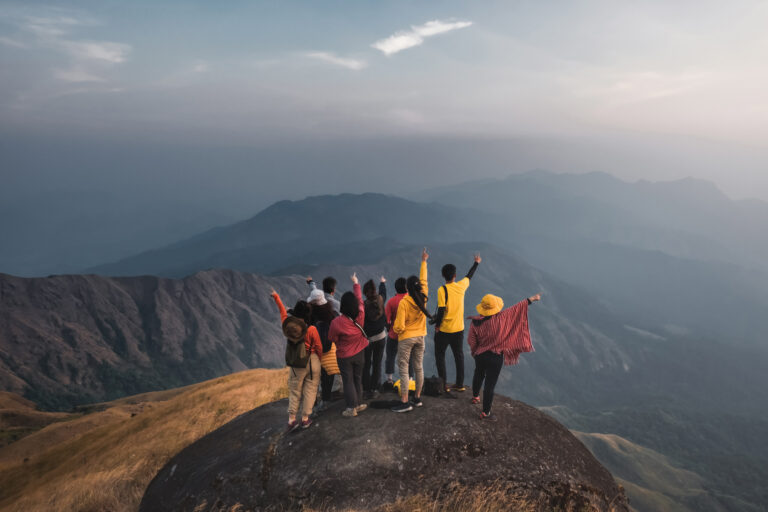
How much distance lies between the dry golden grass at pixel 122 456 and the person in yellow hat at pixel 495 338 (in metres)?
10.4

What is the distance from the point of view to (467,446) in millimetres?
9539

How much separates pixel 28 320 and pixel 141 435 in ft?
619

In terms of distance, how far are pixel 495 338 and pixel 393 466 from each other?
153 inches

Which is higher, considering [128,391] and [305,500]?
[305,500]

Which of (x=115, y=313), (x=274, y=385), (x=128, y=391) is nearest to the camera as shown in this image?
(x=274, y=385)

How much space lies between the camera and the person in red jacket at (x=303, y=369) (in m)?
9.56

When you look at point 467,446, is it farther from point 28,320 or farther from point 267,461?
point 28,320

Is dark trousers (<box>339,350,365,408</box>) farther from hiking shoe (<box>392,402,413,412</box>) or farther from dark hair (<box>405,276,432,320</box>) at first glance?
dark hair (<box>405,276,432,320</box>)

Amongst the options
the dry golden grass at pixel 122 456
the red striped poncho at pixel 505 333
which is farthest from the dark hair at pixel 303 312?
the dry golden grass at pixel 122 456

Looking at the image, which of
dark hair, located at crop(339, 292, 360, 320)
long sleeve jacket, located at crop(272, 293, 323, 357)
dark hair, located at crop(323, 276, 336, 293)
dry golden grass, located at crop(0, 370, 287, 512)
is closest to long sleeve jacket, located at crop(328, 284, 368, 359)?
dark hair, located at crop(339, 292, 360, 320)

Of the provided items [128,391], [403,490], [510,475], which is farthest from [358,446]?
[128,391]

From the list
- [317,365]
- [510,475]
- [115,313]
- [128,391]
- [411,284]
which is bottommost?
[128,391]

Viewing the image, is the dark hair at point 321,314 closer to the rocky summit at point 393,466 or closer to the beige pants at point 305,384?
the beige pants at point 305,384

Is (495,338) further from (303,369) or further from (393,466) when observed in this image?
(303,369)
